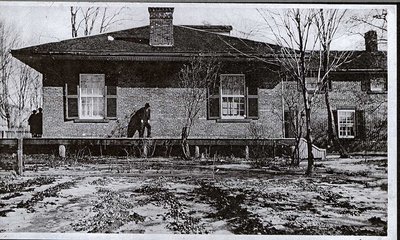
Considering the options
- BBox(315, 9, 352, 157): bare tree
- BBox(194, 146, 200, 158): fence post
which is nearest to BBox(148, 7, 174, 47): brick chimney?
BBox(194, 146, 200, 158): fence post

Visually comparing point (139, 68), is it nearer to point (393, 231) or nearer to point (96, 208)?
point (96, 208)

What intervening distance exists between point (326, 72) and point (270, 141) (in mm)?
923

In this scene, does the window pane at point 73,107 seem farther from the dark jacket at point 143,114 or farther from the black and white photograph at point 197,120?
the dark jacket at point 143,114

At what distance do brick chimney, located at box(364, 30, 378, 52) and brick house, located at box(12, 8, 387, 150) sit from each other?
0.79ft

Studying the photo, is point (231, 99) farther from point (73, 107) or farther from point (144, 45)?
point (73, 107)

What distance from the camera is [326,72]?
18.6 ft

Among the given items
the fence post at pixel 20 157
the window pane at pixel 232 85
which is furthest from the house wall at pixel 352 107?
the fence post at pixel 20 157

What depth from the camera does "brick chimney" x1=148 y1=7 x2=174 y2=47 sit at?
5.45 metres

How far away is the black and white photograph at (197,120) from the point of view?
5.40 m

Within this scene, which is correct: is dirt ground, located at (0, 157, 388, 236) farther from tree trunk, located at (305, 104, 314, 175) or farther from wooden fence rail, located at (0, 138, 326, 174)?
wooden fence rail, located at (0, 138, 326, 174)

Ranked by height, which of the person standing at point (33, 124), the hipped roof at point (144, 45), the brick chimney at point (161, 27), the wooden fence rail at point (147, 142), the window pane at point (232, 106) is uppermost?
the brick chimney at point (161, 27)

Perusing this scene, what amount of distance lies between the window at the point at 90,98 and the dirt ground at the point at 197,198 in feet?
1.71

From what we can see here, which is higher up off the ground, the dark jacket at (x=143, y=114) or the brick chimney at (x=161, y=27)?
the brick chimney at (x=161, y=27)

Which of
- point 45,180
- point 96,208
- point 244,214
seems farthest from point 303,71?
point 45,180
